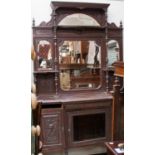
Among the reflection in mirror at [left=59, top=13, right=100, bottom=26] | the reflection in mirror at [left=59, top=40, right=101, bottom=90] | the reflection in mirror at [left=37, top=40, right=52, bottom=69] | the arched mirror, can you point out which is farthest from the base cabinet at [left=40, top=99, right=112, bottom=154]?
the reflection in mirror at [left=59, top=13, right=100, bottom=26]

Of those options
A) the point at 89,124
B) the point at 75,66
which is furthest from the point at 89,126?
the point at 75,66

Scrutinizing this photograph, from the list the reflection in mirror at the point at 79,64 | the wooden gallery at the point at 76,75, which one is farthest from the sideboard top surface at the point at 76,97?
the reflection in mirror at the point at 79,64

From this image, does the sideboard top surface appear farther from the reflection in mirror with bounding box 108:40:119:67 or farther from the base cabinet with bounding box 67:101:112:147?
the reflection in mirror with bounding box 108:40:119:67

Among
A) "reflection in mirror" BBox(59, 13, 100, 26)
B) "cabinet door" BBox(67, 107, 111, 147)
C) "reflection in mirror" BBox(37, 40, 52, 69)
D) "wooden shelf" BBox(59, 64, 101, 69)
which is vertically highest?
"reflection in mirror" BBox(59, 13, 100, 26)

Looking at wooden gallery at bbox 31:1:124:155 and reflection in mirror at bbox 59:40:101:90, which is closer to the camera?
wooden gallery at bbox 31:1:124:155

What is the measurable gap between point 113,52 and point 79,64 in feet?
1.88

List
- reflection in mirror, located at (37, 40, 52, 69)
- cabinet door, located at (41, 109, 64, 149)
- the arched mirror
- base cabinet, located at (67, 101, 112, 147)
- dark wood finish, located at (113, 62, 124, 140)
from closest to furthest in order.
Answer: dark wood finish, located at (113, 62, 124, 140)
cabinet door, located at (41, 109, 64, 149)
base cabinet, located at (67, 101, 112, 147)
reflection in mirror, located at (37, 40, 52, 69)
the arched mirror

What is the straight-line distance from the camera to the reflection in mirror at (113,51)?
3414 millimetres

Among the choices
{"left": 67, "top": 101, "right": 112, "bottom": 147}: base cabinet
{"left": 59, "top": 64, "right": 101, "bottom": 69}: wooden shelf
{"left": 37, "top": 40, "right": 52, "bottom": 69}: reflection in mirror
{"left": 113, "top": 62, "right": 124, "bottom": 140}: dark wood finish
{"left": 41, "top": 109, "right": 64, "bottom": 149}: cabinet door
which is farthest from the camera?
{"left": 59, "top": 64, "right": 101, "bottom": 69}: wooden shelf

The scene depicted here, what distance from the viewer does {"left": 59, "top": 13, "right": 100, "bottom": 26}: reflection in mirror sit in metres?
3.18
